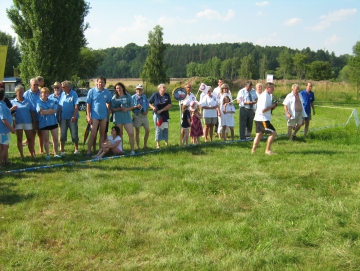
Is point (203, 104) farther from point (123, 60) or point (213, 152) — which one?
point (123, 60)

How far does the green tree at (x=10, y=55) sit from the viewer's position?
200ft

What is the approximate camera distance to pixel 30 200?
5.90 meters

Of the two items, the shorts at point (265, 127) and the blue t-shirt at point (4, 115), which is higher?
the blue t-shirt at point (4, 115)

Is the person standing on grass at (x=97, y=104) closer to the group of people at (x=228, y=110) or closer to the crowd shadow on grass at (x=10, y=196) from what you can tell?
the group of people at (x=228, y=110)

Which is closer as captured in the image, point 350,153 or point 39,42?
point 350,153

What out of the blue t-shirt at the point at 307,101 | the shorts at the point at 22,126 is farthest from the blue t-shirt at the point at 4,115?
the blue t-shirt at the point at 307,101

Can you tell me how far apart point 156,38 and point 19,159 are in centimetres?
3182

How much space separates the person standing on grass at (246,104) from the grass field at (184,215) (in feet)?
9.90

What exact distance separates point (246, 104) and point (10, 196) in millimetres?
7225

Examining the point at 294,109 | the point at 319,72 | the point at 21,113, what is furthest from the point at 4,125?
the point at 319,72

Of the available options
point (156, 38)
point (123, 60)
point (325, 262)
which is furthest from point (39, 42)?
point (123, 60)

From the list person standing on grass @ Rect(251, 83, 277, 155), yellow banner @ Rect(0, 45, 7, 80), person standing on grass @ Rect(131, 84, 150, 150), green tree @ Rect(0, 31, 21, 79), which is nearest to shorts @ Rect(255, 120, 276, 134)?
person standing on grass @ Rect(251, 83, 277, 155)

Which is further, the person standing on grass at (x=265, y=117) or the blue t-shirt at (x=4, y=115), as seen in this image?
the person standing on grass at (x=265, y=117)

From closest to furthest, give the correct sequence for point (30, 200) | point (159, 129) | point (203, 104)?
point (30, 200) → point (159, 129) → point (203, 104)
